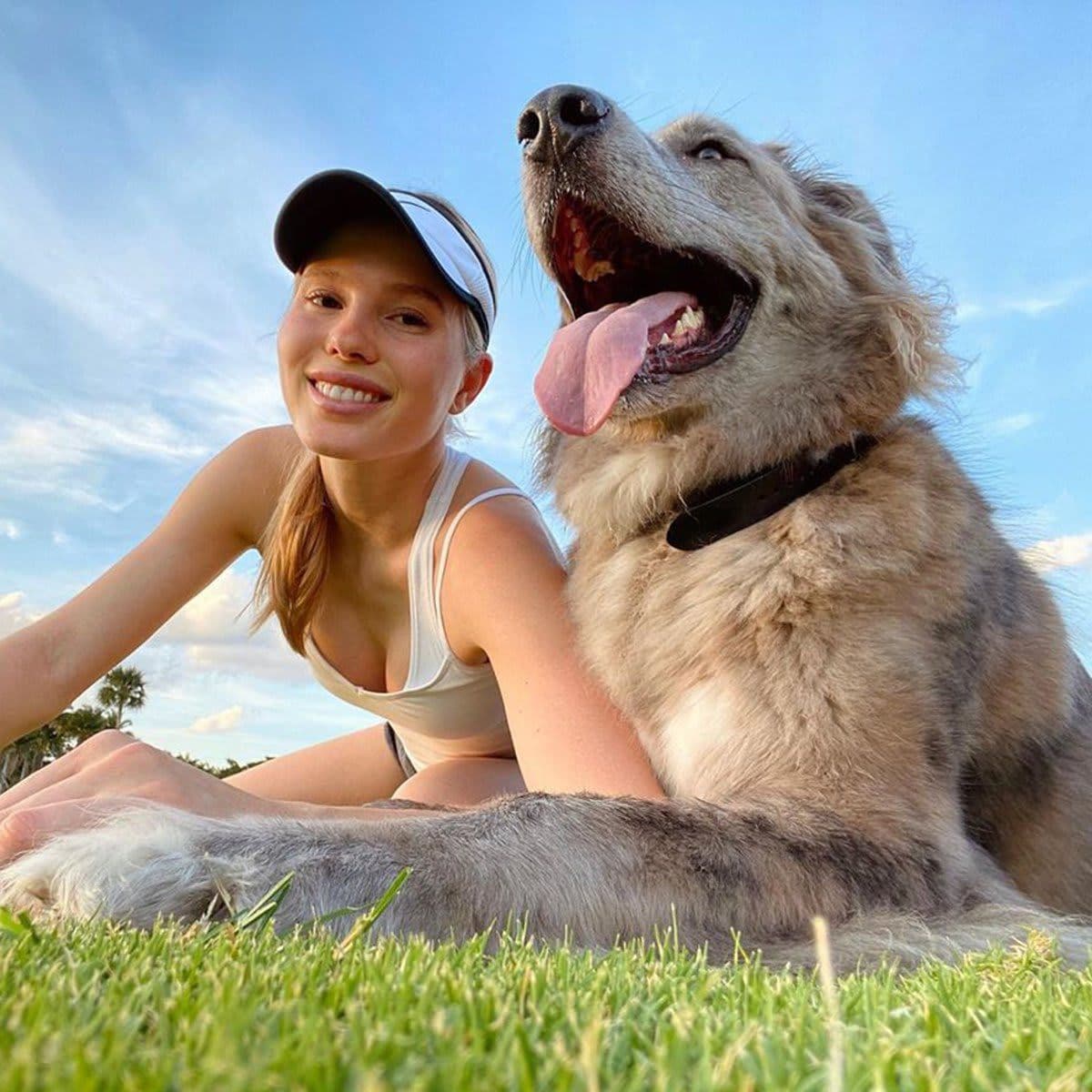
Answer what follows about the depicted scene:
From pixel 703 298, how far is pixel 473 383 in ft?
4.10

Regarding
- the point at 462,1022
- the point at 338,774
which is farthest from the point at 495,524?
the point at 462,1022

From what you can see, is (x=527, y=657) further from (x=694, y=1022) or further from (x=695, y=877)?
(x=694, y=1022)

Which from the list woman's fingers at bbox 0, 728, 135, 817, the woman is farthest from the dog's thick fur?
woman's fingers at bbox 0, 728, 135, 817

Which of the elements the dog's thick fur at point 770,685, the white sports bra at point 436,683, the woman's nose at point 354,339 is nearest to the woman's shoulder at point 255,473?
the white sports bra at point 436,683

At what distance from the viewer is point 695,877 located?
2379 mm

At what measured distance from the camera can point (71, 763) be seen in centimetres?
298

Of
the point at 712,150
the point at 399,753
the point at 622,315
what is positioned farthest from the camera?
the point at 399,753

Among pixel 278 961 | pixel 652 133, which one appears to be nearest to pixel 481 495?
pixel 652 133

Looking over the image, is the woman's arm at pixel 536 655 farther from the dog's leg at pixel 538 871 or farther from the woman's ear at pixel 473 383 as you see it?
the dog's leg at pixel 538 871

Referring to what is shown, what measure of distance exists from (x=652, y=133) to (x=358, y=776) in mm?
3419

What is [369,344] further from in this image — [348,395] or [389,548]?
Result: [389,548]

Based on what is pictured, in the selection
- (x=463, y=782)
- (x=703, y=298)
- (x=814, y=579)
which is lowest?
(x=463, y=782)

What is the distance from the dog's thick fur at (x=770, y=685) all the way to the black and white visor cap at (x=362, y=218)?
1.21ft

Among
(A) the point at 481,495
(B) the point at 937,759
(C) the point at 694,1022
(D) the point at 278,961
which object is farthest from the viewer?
(A) the point at 481,495
